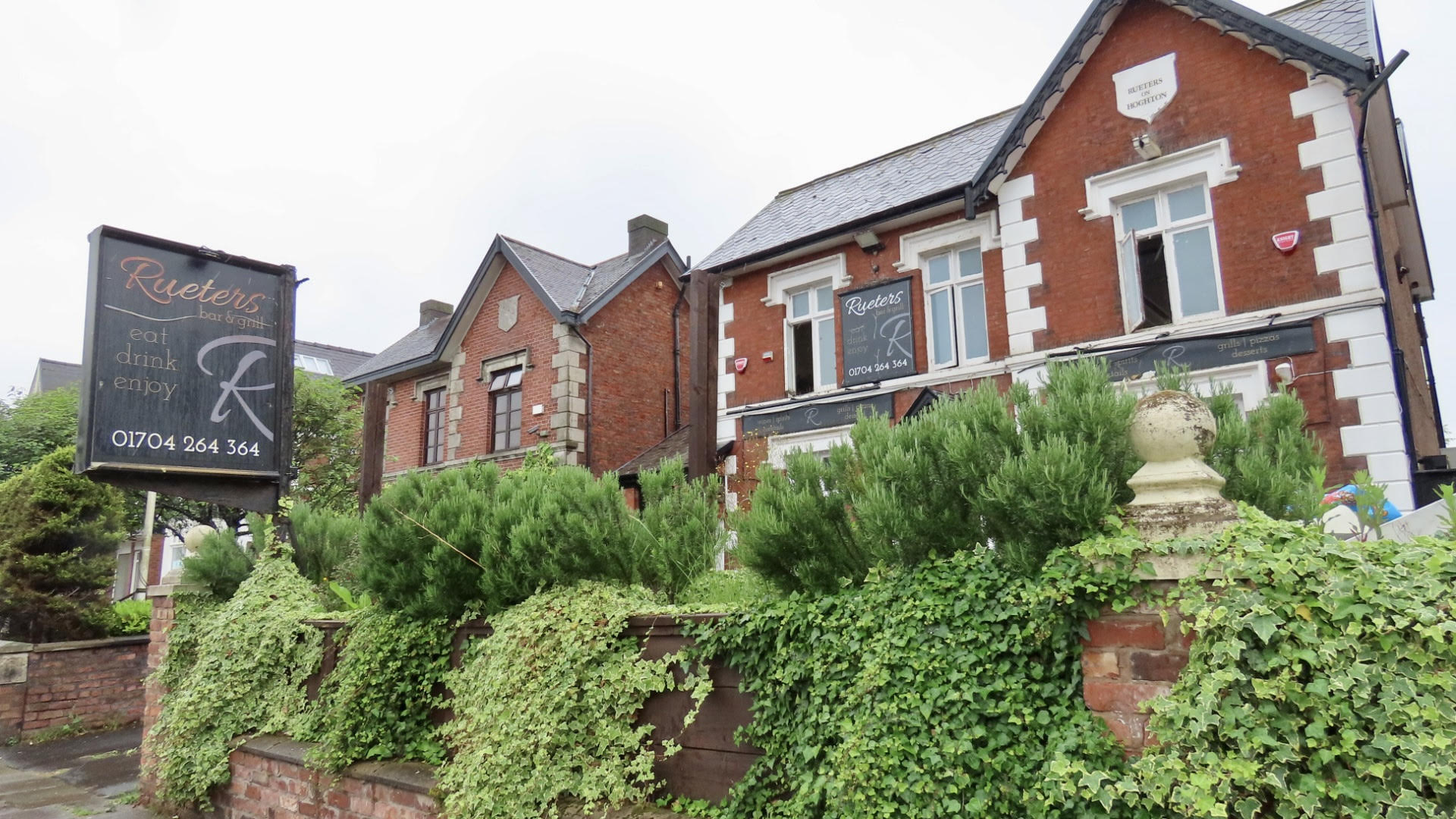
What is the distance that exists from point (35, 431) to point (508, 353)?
1612cm

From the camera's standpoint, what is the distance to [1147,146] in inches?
381

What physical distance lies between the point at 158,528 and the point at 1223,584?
114ft

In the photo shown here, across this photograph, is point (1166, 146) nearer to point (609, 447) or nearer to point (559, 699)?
point (559, 699)

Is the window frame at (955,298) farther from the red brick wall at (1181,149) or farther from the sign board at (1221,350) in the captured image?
the sign board at (1221,350)

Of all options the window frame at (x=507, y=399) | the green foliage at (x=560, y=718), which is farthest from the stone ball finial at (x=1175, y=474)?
the window frame at (x=507, y=399)

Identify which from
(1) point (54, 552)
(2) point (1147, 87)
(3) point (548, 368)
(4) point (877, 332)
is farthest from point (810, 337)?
(1) point (54, 552)

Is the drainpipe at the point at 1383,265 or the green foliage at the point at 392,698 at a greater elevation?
the drainpipe at the point at 1383,265

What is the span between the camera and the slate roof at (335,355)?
38094mm

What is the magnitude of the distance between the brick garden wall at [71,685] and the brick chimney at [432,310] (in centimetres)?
1313

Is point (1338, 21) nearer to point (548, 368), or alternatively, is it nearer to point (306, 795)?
point (306, 795)

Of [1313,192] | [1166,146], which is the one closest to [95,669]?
[1166,146]

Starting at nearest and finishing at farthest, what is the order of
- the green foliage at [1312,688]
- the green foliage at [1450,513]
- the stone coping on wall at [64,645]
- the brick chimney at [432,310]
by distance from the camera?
1. the green foliage at [1312,688]
2. the green foliage at [1450,513]
3. the stone coping on wall at [64,645]
4. the brick chimney at [432,310]

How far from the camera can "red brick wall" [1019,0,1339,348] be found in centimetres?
885

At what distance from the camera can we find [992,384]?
12.3 feet
